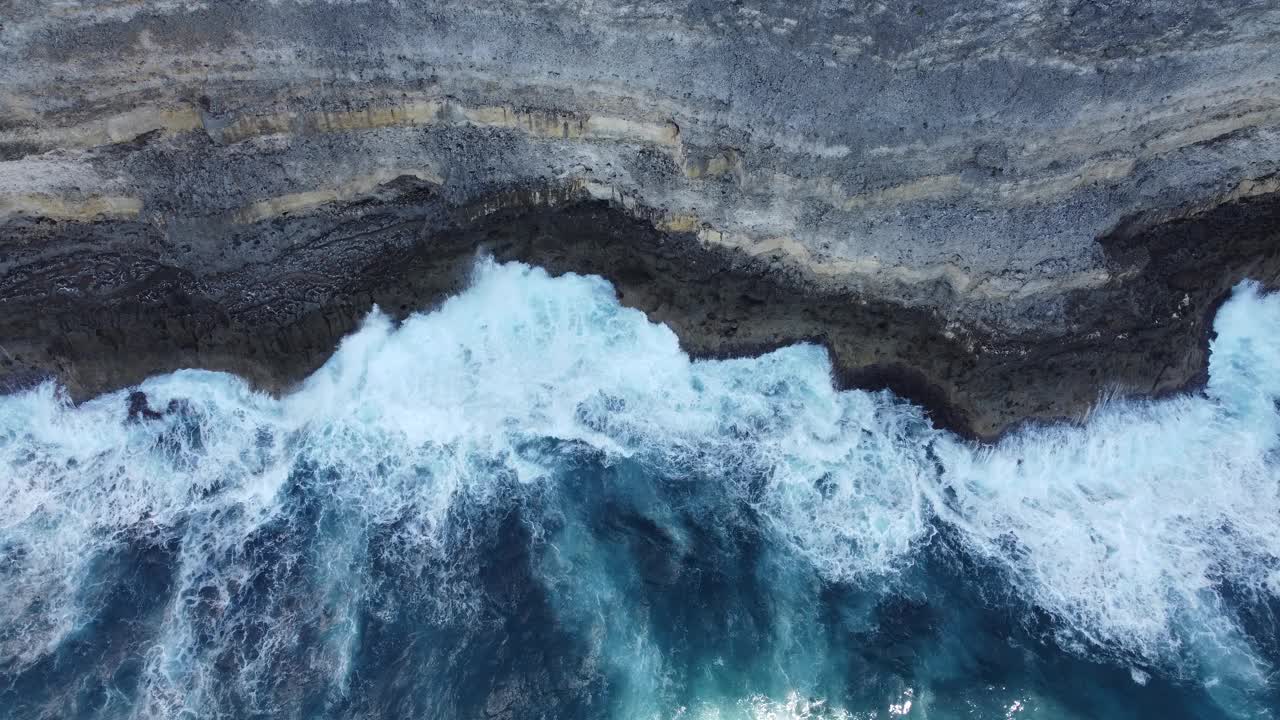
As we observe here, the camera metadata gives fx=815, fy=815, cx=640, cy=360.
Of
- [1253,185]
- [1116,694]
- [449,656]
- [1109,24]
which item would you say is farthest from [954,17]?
[449,656]

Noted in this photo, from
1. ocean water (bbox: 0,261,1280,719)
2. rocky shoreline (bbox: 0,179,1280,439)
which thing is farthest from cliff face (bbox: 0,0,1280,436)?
ocean water (bbox: 0,261,1280,719)

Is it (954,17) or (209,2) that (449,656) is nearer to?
(209,2)

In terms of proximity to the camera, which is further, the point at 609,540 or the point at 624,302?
the point at 624,302

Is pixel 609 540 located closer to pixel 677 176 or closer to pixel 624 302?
pixel 624 302

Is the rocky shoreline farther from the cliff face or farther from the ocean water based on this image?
the ocean water

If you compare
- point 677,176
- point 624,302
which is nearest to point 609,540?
point 624,302

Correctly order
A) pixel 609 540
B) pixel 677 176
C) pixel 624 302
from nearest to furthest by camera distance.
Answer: pixel 609 540 < pixel 677 176 < pixel 624 302

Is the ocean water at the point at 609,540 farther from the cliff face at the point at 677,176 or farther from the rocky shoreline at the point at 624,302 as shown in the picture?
the cliff face at the point at 677,176
